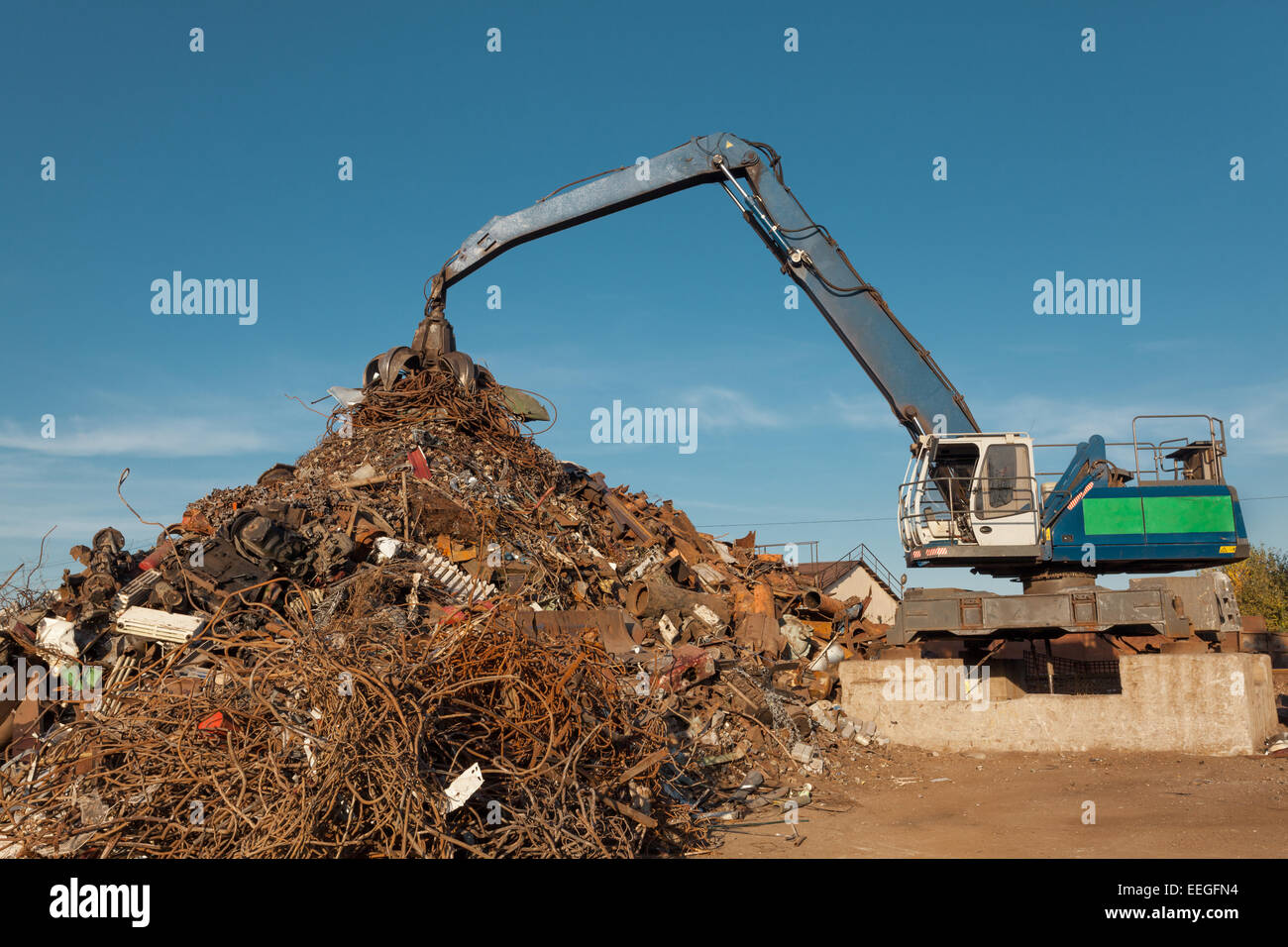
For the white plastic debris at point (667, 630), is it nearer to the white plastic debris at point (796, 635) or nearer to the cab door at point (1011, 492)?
the white plastic debris at point (796, 635)

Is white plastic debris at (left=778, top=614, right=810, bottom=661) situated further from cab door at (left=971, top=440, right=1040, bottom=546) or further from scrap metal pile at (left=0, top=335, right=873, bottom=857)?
cab door at (left=971, top=440, right=1040, bottom=546)

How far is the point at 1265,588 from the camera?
36062 mm

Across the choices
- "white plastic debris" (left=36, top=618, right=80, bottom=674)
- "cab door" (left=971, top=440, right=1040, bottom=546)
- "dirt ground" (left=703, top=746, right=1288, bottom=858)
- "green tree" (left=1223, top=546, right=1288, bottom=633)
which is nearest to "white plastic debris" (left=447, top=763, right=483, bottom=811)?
"dirt ground" (left=703, top=746, right=1288, bottom=858)

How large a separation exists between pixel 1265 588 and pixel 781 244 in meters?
33.4

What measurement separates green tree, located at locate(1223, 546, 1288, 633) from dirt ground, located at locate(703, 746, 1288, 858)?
29.8 m

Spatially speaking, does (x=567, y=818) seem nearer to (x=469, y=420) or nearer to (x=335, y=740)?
(x=335, y=740)

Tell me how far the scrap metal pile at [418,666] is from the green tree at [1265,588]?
28757mm

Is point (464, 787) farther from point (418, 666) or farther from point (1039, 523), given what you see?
point (1039, 523)

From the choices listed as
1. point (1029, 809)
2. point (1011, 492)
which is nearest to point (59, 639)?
point (1029, 809)

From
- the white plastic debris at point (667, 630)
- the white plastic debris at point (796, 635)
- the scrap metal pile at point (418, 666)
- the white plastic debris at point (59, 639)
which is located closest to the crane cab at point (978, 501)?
the scrap metal pile at point (418, 666)

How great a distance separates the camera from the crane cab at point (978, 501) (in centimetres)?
1020
